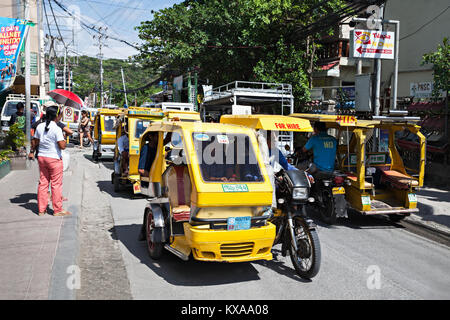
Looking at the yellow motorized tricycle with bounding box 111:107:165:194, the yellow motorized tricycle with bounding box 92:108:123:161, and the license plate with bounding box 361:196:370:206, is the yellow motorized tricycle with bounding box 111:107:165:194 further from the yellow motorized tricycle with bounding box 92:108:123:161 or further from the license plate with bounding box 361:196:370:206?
the yellow motorized tricycle with bounding box 92:108:123:161

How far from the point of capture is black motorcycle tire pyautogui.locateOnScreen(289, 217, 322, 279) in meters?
5.13

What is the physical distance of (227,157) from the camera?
5.66 meters

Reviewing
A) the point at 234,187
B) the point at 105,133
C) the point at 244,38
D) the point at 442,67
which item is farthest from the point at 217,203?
the point at 244,38

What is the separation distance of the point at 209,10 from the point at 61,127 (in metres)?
15.0

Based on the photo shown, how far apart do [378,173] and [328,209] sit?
1.57 metres

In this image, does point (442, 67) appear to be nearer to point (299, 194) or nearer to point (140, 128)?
point (140, 128)

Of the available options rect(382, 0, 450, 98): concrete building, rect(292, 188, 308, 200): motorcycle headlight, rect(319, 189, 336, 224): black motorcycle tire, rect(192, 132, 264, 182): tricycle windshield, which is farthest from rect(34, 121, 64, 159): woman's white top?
rect(382, 0, 450, 98): concrete building

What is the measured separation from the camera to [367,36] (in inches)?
Answer: 485

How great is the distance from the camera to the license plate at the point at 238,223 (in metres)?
4.98

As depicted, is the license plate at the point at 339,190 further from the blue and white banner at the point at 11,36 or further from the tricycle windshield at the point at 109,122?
the tricycle windshield at the point at 109,122
